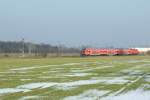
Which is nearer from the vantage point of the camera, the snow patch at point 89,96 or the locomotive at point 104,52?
the snow patch at point 89,96

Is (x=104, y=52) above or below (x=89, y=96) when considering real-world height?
above

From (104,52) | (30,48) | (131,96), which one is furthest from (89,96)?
(30,48)

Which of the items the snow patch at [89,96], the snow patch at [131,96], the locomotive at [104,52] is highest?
the locomotive at [104,52]

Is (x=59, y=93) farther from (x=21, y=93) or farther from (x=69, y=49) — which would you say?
(x=69, y=49)

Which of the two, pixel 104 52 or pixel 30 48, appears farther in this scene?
pixel 30 48

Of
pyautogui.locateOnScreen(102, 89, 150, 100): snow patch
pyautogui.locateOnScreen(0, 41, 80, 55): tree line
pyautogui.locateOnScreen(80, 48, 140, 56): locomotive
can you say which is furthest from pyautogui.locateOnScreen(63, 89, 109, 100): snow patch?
pyautogui.locateOnScreen(0, 41, 80, 55): tree line

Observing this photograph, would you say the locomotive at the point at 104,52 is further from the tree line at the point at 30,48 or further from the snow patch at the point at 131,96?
the snow patch at the point at 131,96

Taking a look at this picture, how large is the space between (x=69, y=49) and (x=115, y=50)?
98.2 feet

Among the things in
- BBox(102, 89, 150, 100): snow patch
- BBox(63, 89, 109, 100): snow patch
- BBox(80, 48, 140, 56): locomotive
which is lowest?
BBox(102, 89, 150, 100): snow patch

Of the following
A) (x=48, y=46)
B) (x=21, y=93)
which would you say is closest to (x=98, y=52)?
(x=48, y=46)

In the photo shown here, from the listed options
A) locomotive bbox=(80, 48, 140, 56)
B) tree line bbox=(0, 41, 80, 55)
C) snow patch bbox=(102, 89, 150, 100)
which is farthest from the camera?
tree line bbox=(0, 41, 80, 55)

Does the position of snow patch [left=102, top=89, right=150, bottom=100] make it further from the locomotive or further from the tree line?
the tree line

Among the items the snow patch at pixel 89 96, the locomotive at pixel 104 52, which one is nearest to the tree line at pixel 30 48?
the locomotive at pixel 104 52

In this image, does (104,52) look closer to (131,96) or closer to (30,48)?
(30,48)
